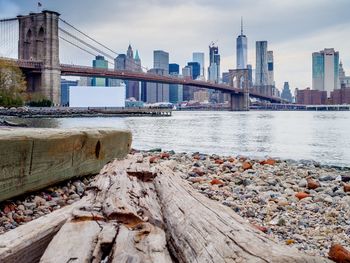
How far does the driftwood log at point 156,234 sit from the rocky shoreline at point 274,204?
0.40 meters

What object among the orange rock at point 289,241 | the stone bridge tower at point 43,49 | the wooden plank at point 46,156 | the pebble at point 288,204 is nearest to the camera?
the orange rock at point 289,241

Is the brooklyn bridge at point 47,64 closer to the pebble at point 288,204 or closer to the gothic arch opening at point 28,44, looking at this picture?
the gothic arch opening at point 28,44

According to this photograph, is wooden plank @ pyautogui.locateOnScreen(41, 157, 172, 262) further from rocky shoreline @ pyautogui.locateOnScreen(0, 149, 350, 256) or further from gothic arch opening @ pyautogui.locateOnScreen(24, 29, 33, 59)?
gothic arch opening @ pyautogui.locateOnScreen(24, 29, 33, 59)

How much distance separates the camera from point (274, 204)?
359cm

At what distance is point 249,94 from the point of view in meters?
61.4

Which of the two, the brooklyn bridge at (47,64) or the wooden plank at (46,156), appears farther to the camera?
the brooklyn bridge at (47,64)

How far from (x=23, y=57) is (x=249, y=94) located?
30896 millimetres

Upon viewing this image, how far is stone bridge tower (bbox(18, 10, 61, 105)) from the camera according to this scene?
42469mm

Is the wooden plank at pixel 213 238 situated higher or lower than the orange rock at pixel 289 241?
higher

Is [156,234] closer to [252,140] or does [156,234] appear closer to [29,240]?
[29,240]

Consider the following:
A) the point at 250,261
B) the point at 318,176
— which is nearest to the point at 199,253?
the point at 250,261

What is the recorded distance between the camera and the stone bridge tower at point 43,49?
42.5 metres

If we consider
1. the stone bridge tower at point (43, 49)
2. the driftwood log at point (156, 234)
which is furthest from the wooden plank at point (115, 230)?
the stone bridge tower at point (43, 49)

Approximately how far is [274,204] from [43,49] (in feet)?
146
